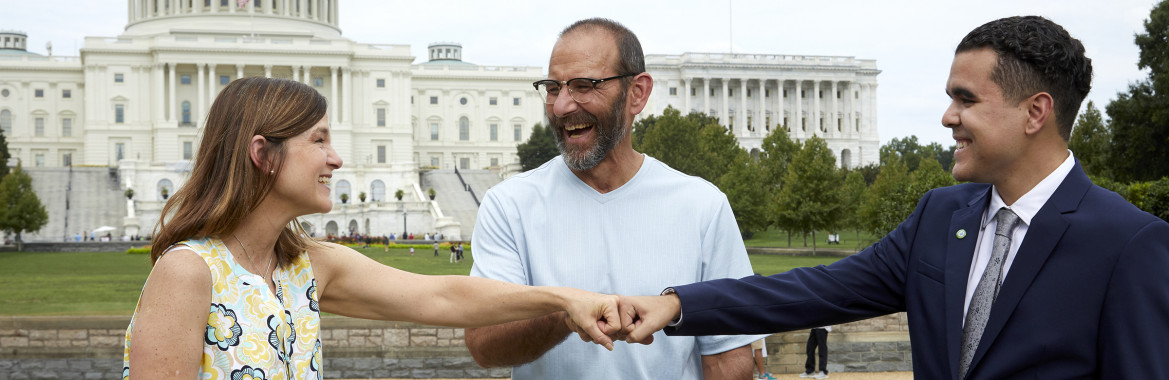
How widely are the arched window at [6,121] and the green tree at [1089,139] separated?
81.6 meters

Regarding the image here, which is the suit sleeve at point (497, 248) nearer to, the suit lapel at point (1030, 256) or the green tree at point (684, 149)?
the suit lapel at point (1030, 256)

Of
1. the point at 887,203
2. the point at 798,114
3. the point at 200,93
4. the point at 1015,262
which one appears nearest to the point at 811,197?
the point at 887,203

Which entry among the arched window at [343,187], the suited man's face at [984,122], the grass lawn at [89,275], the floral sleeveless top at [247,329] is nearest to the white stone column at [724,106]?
the arched window at [343,187]

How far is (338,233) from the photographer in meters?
57.9

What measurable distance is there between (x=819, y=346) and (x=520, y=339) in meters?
12.9

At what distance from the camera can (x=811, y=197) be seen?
40625mm

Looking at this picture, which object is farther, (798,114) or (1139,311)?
(798,114)

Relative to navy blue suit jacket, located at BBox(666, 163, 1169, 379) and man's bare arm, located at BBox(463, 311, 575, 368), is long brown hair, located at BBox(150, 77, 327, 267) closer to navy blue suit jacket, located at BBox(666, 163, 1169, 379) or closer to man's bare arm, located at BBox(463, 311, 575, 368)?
man's bare arm, located at BBox(463, 311, 575, 368)

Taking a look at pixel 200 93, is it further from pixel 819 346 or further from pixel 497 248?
pixel 497 248

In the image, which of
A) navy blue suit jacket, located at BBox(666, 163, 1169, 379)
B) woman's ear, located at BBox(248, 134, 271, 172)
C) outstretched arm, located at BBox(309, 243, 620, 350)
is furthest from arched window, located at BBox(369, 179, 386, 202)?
navy blue suit jacket, located at BBox(666, 163, 1169, 379)

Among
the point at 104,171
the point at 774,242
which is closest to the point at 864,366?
the point at 774,242

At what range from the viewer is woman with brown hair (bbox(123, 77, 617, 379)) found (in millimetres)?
2674

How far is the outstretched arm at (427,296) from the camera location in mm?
3234

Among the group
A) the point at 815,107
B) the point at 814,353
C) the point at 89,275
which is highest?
the point at 815,107
